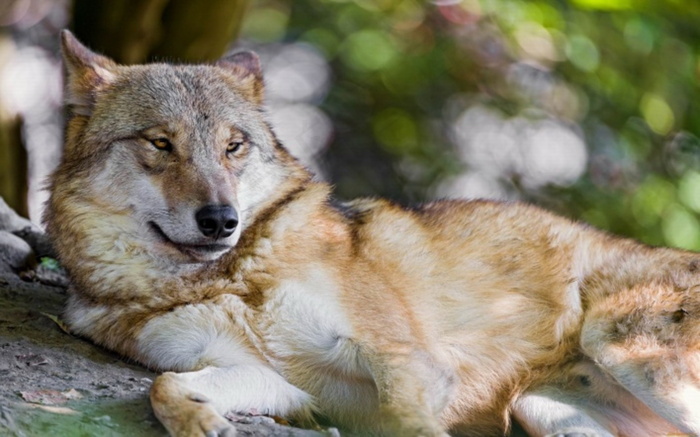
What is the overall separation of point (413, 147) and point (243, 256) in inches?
252

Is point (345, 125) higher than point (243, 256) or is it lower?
lower

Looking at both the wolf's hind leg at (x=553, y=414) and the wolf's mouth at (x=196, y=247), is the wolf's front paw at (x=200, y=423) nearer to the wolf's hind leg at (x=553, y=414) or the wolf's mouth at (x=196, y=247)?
the wolf's mouth at (x=196, y=247)

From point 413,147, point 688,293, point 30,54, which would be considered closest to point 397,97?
point 413,147

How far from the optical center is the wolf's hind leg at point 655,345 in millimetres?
4320

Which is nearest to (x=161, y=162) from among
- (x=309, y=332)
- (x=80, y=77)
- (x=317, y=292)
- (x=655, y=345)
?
(x=80, y=77)

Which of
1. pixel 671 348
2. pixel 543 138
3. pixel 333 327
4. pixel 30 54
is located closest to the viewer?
pixel 333 327

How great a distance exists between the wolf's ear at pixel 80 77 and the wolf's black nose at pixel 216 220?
103 cm

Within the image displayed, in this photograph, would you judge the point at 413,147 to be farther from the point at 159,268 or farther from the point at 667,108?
the point at 159,268

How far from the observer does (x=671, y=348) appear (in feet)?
14.6

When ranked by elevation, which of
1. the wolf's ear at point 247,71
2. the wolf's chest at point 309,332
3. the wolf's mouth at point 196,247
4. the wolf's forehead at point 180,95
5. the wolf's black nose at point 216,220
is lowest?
the wolf's chest at point 309,332

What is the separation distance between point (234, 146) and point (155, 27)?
→ 305 cm

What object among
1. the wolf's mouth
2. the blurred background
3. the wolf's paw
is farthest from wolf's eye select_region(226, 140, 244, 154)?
the blurred background

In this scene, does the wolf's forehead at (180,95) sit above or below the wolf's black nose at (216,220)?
above

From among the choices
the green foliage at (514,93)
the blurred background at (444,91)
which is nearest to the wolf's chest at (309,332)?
the blurred background at (444,91)
